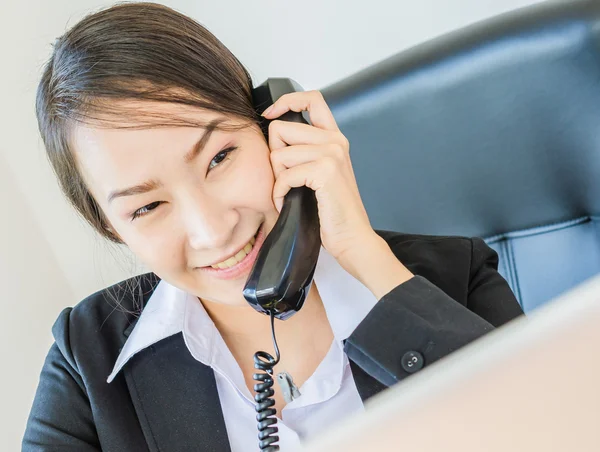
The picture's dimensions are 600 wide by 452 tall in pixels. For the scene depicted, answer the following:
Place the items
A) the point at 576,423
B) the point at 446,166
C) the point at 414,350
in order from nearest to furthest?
the point at 576,423 < the point at 414,350 < the point at 446,166

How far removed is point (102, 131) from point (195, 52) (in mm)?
156

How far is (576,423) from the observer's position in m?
0.14

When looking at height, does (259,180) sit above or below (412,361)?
above

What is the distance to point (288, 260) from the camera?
826 millimetres

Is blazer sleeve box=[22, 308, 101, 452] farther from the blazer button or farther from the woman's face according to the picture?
the blazer button

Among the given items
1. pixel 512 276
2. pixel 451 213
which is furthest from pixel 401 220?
pixel 512 276

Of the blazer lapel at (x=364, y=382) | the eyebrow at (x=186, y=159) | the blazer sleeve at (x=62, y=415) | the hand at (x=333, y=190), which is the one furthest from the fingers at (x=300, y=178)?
the blazer sleeve at (x=62, y=415)

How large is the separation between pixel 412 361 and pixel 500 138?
40cm

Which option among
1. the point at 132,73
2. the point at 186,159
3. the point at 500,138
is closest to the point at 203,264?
the point at 186,159

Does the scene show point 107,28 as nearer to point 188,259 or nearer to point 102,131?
point 102,131

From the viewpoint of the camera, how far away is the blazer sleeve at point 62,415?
0.95 meters

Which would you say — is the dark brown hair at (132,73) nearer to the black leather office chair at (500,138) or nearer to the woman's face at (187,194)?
the woman's face at (187,194)

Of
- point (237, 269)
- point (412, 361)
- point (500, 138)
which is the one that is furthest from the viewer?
point (500, 138)

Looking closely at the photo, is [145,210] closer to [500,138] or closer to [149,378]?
[149,378]
